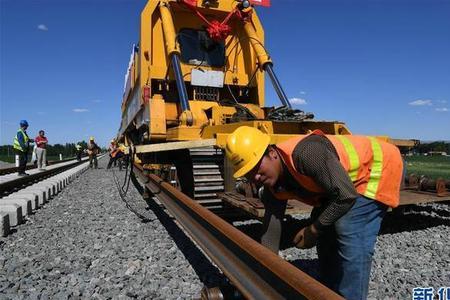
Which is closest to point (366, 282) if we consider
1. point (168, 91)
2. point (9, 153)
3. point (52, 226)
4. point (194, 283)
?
point (194, 283)

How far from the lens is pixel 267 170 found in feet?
8.16

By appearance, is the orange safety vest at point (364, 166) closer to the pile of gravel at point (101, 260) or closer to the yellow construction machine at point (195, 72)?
the pile of gravel at point (101, 260)

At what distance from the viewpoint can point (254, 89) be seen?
322 inches

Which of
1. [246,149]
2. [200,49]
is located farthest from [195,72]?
[246,149]

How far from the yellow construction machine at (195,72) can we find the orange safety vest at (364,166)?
11.7 ft

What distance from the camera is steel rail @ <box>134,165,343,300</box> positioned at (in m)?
1.89

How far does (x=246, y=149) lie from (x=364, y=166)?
775mm

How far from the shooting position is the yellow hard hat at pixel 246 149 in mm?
2453

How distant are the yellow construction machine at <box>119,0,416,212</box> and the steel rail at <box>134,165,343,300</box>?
275 centimetres

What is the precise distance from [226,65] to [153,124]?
90.5 inches

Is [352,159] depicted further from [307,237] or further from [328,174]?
[307,237]

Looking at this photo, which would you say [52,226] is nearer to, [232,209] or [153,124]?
[153,124]

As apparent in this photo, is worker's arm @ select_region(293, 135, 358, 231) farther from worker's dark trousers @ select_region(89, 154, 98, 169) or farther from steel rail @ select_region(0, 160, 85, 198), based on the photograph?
worker's dark trousers @ select_region(89, 154, 98, 169)

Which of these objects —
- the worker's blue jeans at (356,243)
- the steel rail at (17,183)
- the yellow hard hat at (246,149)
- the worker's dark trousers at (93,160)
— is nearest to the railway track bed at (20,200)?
the steel rail at (17,183)
